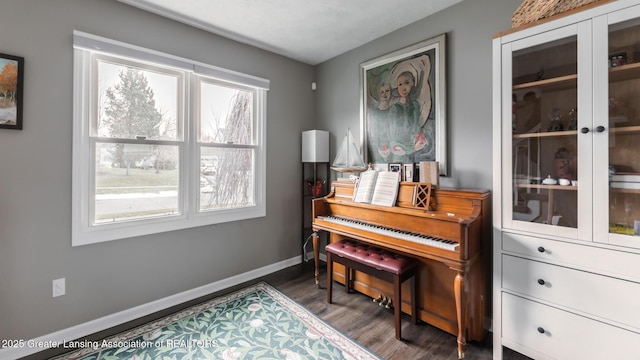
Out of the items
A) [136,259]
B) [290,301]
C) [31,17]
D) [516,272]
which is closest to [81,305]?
[136,259]

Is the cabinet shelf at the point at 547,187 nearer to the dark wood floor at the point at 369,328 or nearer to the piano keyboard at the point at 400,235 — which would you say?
the piano keyboard at the point at 400,235

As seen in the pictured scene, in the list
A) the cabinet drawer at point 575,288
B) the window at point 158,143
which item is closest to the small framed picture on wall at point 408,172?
the cabinet drawer at point 575,288

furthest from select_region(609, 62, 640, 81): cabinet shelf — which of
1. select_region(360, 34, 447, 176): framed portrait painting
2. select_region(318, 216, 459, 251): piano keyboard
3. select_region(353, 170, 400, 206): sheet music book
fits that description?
select_region(353, 170, 400, 206): sheet music book

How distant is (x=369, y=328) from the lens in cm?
215

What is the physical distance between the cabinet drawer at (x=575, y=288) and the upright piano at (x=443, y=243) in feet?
0.81

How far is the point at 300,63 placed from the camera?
348cm

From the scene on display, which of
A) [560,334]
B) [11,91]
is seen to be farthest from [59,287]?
[560,334]

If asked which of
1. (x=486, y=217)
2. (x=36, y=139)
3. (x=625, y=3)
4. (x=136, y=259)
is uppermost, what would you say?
(x=625, y=3)

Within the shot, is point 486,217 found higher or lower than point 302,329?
higher

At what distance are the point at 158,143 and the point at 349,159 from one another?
72.0 inches

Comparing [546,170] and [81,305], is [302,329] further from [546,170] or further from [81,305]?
[546,170]

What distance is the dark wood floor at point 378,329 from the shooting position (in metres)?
1.87

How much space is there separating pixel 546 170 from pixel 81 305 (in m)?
3.41

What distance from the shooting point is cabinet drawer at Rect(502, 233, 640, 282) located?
1352mm
